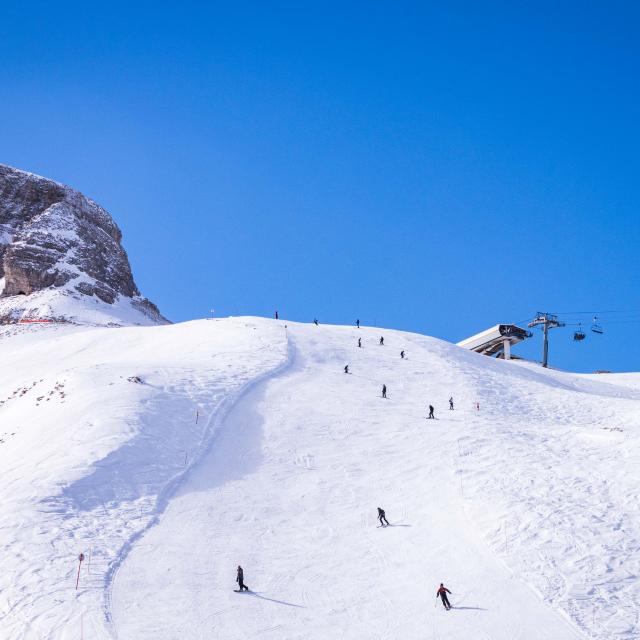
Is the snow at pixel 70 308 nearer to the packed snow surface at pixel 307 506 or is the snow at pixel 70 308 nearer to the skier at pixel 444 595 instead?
the packed snow surface at pixel 307 506

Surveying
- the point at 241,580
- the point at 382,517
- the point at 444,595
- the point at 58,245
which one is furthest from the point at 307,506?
the point at 58,245

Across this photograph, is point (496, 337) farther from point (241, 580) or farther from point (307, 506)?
point (241, 580)

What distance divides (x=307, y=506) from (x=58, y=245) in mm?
86941

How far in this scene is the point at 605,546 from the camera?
76.7 ft

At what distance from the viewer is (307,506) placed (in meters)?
27.0

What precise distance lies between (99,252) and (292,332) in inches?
2359

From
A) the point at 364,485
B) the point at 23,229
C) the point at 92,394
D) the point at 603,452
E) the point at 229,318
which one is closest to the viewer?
the point at 364,485

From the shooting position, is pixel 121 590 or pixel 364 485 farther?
pixel 364 485

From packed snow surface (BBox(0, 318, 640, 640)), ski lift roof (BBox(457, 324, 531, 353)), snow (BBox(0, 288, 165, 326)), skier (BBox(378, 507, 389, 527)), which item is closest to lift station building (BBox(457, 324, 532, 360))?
ski lift roof (BBox(457, 324, 531, 353))

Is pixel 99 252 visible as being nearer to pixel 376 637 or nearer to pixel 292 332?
pixel 292 332

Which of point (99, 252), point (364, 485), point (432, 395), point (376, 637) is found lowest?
point (376, 637)

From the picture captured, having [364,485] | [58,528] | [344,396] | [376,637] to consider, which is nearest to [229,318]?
[344,396]

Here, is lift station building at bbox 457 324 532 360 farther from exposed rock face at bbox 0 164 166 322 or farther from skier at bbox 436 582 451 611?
skier at bbox 436 582 451 611

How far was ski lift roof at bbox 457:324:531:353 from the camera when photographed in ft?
285
